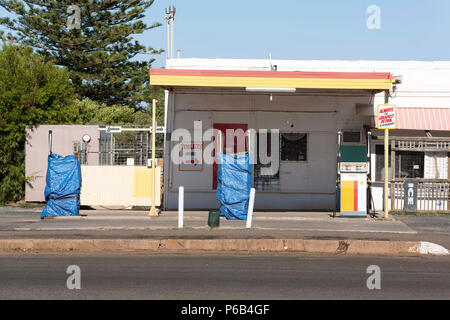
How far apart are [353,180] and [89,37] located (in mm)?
35741

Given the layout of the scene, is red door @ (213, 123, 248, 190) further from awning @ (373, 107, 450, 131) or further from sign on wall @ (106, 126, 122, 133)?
awning @ (373, 107, 450, 131)

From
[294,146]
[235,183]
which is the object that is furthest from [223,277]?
[294,146]

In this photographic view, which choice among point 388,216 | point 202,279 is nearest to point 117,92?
point 388,216

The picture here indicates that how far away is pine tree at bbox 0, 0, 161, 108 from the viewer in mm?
48125

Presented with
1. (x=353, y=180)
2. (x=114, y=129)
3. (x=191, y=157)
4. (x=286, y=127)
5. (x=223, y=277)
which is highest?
(x=286, y=127)

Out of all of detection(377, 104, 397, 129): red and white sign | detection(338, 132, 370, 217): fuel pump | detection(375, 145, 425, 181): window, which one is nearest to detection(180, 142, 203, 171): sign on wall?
detection(338, 132, 370, 217): fuel pump

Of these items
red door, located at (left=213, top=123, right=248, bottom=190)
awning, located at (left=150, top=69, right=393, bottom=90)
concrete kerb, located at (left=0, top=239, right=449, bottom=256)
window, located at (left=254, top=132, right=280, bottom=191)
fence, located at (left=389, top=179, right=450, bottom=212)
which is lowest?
concrete kerb, located at (left=0, top=239, right=449, bottom=256)

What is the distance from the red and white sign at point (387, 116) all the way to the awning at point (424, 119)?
2447 millimetres

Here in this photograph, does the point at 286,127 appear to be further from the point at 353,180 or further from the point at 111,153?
the point at 111,153

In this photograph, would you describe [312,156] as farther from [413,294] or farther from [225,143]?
[413,294]

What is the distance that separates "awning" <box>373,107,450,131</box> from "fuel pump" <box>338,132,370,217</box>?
253 centimetres

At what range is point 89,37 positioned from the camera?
161 ft

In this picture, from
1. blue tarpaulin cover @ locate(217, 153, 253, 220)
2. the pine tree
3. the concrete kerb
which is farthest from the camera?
the pine tree
